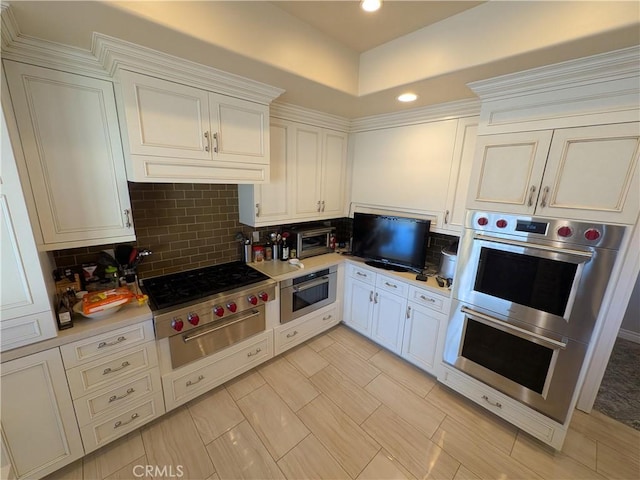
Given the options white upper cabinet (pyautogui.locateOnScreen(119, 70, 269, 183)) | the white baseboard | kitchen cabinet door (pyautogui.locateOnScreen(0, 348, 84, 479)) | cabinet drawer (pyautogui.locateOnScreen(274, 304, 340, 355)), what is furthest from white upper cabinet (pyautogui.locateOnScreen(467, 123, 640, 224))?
the white baseboard

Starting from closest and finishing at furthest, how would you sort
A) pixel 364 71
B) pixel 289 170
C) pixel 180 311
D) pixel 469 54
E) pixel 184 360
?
pixel 469 54, pixel 180 311, pixel 184 360, pixel 364 71, pixel 289 170

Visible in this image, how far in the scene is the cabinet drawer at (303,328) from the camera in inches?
92.8

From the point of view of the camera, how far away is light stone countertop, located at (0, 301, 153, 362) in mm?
1226

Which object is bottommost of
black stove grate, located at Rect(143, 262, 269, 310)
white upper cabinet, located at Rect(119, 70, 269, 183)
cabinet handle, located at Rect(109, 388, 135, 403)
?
cabinet handle, located at Rect(109, 388, 135, 403)

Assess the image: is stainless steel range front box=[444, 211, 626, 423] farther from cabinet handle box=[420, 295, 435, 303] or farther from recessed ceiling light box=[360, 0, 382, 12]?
recessed ceiling light box=[360, 0, 382, 12]

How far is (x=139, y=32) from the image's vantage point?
1198 mm

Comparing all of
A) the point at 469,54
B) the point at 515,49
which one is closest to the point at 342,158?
the point at 469,54

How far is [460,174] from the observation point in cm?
207

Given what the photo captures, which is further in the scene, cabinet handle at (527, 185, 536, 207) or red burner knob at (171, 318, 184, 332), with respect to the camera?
red burner knob at (171, 318, 184, 332)

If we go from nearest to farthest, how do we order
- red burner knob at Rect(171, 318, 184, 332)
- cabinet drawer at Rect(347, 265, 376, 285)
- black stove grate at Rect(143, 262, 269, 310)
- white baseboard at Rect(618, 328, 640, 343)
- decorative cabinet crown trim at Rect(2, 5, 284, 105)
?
decorative cabinet crown trim at Rect(2, 5, 284, 105)
red burner knob at Rect(171, 318, 184, 332)
black stove grate at Rect(143, 262, 269, 310)
cabinet drawer at Rect(347, 265, 376, 285)
white baseboard at Rect(618, 328, 640, 343)

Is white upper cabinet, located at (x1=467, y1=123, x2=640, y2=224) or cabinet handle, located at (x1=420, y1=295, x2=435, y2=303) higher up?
white upper cabinet, located at (x1=467, y1=123, x2=640, y2=224)

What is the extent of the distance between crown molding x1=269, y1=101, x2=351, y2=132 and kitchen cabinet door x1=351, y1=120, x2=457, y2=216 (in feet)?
0.72

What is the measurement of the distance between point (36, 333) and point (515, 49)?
9.15 feet

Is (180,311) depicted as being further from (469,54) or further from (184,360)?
(469,54)
